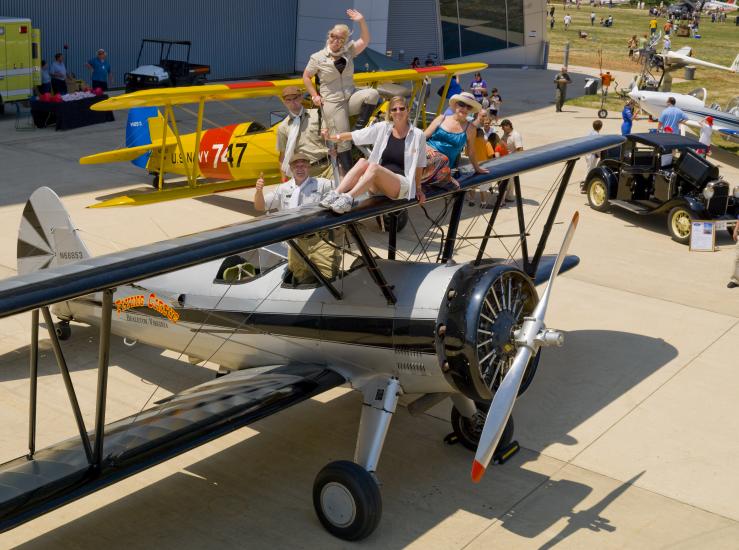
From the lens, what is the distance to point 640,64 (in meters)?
39.5

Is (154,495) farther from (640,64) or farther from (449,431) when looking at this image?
(640,64)

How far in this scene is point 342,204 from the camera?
632 centimetres

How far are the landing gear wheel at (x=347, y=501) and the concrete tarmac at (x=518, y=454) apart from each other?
0.12m

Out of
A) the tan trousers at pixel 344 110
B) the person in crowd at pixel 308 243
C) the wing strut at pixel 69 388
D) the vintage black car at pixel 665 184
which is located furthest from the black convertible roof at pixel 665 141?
the wing strut at pixel 69 388

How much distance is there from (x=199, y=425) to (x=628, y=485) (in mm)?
3222

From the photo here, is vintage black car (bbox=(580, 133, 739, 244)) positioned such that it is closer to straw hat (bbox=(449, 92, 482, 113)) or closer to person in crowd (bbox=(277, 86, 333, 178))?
person in crowd (bbox=(277, 86, 333, 178))

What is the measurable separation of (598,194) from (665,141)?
1381mm

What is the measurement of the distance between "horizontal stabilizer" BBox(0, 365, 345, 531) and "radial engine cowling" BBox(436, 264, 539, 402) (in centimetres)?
99

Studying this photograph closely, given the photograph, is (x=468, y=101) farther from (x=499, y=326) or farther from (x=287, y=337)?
(x=287, y=337)

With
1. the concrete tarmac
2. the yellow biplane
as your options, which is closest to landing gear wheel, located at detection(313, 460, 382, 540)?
the concrete tarmac

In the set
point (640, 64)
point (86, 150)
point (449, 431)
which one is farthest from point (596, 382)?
point (640, 64)

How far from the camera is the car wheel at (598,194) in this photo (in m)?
15.1

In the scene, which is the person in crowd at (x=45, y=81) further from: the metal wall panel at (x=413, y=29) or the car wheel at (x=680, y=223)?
the car wheel at (x=680, y=223)

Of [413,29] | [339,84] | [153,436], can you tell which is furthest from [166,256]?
[413,29]
